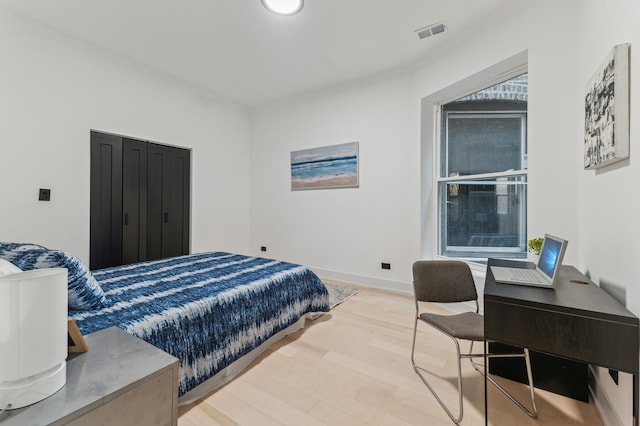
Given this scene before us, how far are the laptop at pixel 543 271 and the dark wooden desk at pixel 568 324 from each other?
53 millimetres

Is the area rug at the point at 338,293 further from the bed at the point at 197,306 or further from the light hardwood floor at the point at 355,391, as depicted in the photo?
the light hardwood floor at the point at 355,391

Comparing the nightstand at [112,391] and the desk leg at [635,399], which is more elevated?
the nightstand at [112,391]

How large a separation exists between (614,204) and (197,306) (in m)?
2.28

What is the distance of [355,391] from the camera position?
1.71 m

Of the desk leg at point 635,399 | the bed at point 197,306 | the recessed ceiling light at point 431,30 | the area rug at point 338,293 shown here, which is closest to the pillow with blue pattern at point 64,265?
the bed at point 197,306

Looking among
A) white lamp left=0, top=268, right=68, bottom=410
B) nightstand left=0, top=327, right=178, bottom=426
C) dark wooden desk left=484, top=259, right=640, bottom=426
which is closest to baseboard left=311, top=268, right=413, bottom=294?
dark wooden desk left=484, top=259, right=640, bottom=426

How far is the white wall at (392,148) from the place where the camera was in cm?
211

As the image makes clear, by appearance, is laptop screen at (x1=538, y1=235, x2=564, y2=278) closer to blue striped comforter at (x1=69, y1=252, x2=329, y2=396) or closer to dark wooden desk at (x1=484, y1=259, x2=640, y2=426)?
dark wooden desk at (x1=484, y1=259, x2=640, y2=426)

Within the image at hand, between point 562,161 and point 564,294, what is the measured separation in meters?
1.28

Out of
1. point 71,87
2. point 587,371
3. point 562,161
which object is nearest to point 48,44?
point 71,87

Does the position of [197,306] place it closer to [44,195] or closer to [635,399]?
[635,399]

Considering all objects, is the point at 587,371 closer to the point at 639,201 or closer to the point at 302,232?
the point at 639,201

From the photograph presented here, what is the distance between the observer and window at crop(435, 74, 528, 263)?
2.62 metres

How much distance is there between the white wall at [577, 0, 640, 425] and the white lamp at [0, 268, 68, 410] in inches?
78.7
